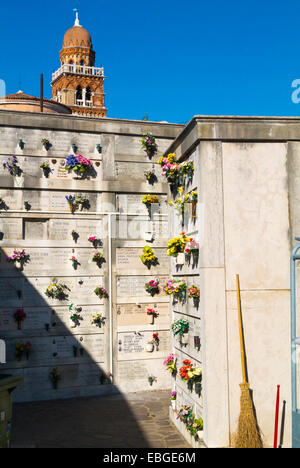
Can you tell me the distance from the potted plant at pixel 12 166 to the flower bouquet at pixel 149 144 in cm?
340

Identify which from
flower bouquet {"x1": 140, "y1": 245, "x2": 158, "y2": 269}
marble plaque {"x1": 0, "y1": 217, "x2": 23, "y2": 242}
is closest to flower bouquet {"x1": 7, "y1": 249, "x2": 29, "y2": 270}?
marble plaque {"x1": 0, "y1": 217, "x2": 23, "y2": 242}

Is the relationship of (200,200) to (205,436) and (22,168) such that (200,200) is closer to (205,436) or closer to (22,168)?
(205,436)

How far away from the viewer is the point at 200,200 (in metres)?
8.77

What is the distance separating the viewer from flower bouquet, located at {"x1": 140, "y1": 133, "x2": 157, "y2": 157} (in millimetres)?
14227

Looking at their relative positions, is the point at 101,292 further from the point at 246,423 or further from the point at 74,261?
the point at 246,423

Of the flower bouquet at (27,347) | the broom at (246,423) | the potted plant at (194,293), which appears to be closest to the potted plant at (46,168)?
the flower bouquet at (27,347)

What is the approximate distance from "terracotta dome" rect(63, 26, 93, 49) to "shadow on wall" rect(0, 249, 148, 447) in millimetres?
60377

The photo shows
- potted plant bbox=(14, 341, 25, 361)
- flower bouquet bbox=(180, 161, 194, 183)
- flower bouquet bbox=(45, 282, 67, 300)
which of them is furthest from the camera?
flower bouquet bbox=(45, 282, 67, 300)

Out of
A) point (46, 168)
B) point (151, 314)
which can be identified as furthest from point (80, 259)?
point (46, 168)

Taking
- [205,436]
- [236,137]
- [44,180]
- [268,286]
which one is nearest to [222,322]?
[268,286]

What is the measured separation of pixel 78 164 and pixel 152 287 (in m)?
3.78

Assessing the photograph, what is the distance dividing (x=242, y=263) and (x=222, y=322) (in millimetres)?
1031

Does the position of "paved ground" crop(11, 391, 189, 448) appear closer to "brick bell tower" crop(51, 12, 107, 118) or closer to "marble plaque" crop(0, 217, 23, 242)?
"marble plaque" crop(0, 217, 23, 242)

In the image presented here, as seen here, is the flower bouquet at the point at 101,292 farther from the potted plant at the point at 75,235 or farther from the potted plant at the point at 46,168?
the potted plant at the point at 46,168
